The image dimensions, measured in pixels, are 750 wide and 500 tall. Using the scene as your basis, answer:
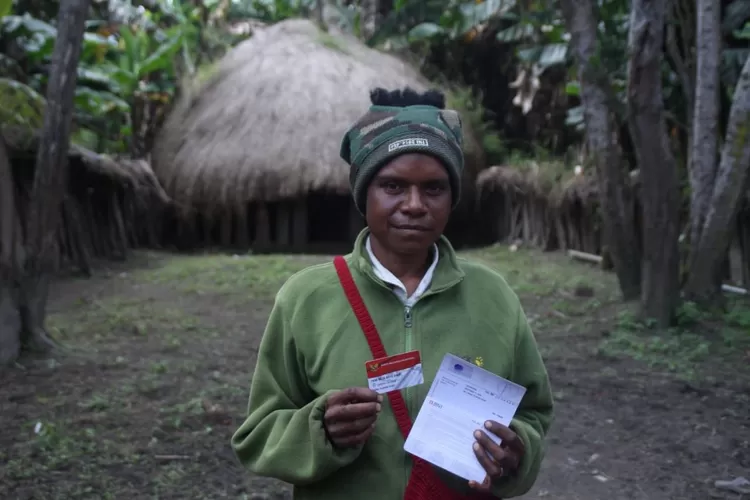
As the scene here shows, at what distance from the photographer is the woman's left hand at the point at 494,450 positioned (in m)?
1.31

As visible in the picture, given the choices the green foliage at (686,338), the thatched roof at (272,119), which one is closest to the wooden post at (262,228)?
the thatched roof at (272,119)

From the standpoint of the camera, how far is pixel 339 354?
141cm

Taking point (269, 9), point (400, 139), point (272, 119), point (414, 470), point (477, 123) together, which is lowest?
point (477, 123)

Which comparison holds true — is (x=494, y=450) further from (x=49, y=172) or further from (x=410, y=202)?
(x=49, y=172)

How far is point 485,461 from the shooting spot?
Answer: 1314 millimetres

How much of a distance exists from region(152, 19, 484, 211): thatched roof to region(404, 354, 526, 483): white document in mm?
11894

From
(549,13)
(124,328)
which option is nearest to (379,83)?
(549,13)

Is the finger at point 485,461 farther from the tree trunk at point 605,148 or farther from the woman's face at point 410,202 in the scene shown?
the tree trunk at point 605,148

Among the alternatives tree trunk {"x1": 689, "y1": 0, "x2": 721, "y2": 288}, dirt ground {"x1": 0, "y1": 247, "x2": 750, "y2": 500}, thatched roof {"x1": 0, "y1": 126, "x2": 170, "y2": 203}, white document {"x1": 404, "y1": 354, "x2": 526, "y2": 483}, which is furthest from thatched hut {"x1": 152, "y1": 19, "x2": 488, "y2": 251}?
white document {"x1": 404, "y1": 354, "x2": 526, "y2": 483}

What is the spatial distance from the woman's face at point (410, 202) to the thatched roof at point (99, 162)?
5478mm

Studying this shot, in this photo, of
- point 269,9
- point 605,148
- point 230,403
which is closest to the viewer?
point 230,403

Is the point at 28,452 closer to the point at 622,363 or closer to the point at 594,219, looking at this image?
the point at 622,363

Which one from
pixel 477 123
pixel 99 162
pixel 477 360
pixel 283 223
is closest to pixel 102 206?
pixel 99 162

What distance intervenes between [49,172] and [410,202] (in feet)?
14.1
